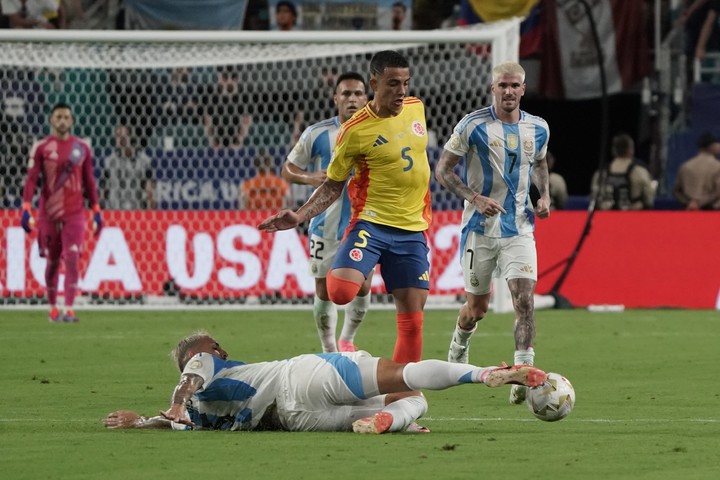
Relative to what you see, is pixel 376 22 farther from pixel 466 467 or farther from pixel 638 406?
pixel 466 467

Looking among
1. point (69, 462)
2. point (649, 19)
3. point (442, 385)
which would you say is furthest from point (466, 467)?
point (649, 19)

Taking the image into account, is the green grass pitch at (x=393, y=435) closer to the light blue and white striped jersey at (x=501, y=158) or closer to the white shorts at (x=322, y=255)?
the white shorts at (x=322, y=255)

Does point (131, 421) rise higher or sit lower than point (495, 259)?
lower

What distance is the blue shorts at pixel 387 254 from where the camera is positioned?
30.3 ft

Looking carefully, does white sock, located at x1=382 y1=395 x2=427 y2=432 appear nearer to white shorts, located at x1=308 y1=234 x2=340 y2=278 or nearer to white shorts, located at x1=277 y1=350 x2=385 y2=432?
white shorts, located at x1=277 y1=350 x2=385 y2=432

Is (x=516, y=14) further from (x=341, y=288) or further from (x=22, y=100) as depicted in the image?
(x=341, y=288)

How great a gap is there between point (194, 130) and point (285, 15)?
7.43 feet

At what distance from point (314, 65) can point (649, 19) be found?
4760 millimetres

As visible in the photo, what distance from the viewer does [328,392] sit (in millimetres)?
8125

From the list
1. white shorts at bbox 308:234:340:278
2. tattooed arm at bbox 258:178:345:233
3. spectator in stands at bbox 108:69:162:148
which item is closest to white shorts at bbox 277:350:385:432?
tattooed arm at bbox 258:178:345:233

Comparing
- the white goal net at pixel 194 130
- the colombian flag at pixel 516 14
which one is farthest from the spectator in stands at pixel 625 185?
the colombian flag at pixel 516 14

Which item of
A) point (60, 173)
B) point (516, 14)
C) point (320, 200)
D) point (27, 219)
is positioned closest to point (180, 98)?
point (60, 173)

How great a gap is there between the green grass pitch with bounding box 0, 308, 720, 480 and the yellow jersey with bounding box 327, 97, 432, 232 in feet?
4.14

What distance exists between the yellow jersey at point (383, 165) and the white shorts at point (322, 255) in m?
2.65
